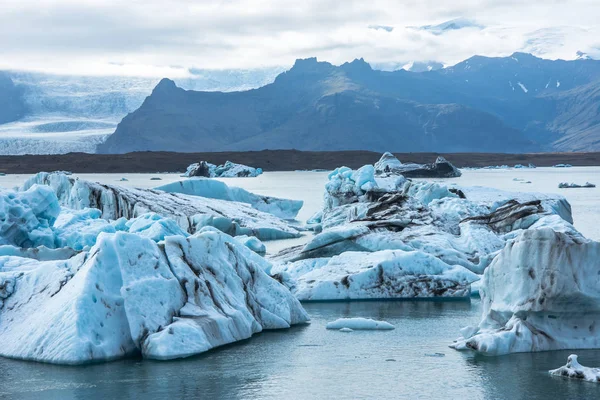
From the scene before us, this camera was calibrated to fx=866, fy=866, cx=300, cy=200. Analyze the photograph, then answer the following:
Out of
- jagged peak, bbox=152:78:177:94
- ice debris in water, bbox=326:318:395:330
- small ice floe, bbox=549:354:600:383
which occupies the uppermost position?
jagged peak, bbox=152:78:177:94

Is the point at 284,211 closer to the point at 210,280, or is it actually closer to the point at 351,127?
the point at 210,280

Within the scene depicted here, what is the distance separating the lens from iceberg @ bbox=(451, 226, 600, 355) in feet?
31.6

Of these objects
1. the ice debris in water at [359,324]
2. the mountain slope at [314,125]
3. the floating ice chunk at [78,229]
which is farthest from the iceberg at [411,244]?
the mountain slope at [314,125]

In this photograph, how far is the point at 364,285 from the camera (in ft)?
44.8

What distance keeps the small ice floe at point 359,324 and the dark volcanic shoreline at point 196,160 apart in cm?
6390

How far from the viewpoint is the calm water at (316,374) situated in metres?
8.32

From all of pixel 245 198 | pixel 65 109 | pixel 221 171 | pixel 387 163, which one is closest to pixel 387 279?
pixel 245 198

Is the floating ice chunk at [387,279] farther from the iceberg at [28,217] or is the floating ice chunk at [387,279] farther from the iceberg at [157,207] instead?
the iceberg at [157,207]

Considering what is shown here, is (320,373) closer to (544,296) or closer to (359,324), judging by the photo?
(359,324)

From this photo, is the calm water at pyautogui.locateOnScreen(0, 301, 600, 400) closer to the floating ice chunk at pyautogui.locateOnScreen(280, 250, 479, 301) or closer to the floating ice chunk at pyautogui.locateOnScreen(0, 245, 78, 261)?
the floating ice chunk at pyautogui.locateOnScreen(280, 250, 479, 301)

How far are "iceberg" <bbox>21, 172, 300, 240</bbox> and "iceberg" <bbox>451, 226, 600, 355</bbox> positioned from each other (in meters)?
12.5

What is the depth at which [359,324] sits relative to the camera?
11.4m

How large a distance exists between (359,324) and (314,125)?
6678 inches

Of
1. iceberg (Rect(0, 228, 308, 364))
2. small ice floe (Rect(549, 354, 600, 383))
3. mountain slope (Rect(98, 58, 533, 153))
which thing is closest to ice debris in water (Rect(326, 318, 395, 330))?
iceberg (Rect(0, 228, 308, 364))
